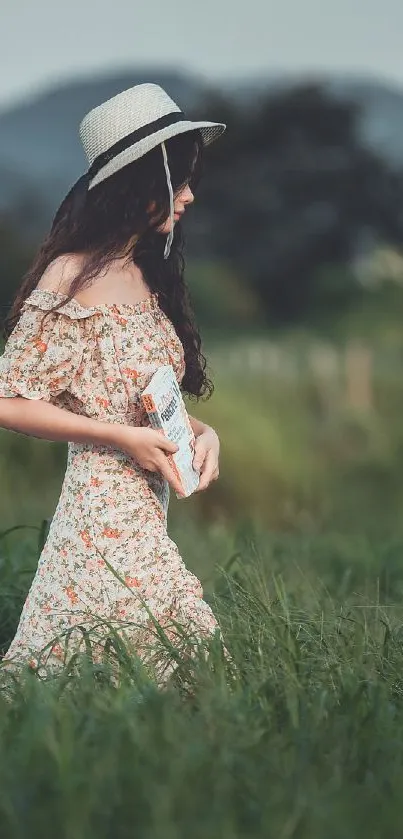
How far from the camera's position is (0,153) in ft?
66.7

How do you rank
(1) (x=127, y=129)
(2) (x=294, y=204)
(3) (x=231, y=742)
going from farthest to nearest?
1. (2) (x=294, y=204)
2. (1) (x=127, y=129)
3. (3) (x=231, y=742)

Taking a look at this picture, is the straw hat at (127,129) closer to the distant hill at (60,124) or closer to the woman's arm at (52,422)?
the woman's arm at (52,422)

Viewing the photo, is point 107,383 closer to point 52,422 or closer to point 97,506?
point 52,422

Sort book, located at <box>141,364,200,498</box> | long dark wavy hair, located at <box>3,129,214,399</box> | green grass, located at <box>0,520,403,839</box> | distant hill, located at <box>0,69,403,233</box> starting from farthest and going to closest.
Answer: distant hill, located at <box>0,69,403,233</box> < long dark wavy hair, located at <box>3,129,214,399</box> < book, located at <box>141,364,200,498</box> < green grass, located at <box>0,520,403,839</box>

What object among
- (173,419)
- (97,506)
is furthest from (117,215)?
(97,506)

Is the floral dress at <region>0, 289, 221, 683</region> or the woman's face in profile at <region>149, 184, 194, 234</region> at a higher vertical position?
the woman's face in profile at <region>149, 184, 194, 234</region>

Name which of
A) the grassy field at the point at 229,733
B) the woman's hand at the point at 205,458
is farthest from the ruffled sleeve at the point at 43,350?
the grassy field at the point at 229,733

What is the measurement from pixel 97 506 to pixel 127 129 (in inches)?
30.3

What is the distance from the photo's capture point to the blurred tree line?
1927 cm

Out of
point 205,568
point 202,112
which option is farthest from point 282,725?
point 202,112

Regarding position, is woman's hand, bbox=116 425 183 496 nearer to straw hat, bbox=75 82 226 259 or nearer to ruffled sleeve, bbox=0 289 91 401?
ruffled sleeve, bbox=0 289 91 401

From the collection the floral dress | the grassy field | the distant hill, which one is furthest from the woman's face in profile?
the distant hill

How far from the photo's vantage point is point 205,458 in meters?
2.87

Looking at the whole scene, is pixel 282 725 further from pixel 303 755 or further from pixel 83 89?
pixel 83 89
